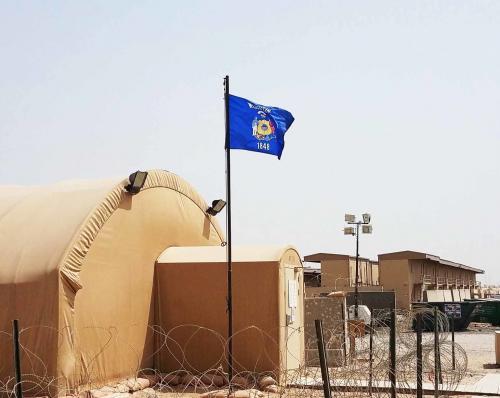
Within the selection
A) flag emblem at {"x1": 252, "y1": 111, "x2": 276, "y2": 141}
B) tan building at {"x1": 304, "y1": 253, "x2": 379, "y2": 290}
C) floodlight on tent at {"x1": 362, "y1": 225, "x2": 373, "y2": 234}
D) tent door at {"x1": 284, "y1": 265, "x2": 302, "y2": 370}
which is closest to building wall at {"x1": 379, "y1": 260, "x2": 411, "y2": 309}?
tan building at {"x1": 304, "y1": 253, "x2": 379, "y2": 290}

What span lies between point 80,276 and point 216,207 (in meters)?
7.09

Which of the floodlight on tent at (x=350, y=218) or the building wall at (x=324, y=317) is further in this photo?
the floodlight on tent at (x=350, y=218)

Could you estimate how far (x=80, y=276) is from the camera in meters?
13.7

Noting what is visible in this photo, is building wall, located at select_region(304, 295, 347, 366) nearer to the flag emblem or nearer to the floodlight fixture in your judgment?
the floodlight fixture

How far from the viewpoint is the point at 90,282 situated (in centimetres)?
1405

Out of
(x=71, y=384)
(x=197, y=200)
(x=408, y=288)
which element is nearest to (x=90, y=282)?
(x=71, y=384)

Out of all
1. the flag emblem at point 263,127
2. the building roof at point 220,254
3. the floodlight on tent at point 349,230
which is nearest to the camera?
the flag emblem at point 263,127

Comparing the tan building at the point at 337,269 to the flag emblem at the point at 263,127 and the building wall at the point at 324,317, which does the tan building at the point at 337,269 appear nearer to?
the building wall at the point at 324,317

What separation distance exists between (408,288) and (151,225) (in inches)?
1160

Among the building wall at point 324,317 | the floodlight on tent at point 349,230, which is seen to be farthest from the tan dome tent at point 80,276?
the floodlight on tent at point 349,230

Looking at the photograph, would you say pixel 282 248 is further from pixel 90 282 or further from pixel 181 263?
pixel 90 282

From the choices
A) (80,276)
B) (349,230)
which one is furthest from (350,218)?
(80,276)

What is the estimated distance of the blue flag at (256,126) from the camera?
14.6 meters

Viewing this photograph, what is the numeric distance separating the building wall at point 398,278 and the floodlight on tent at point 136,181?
29.7m
